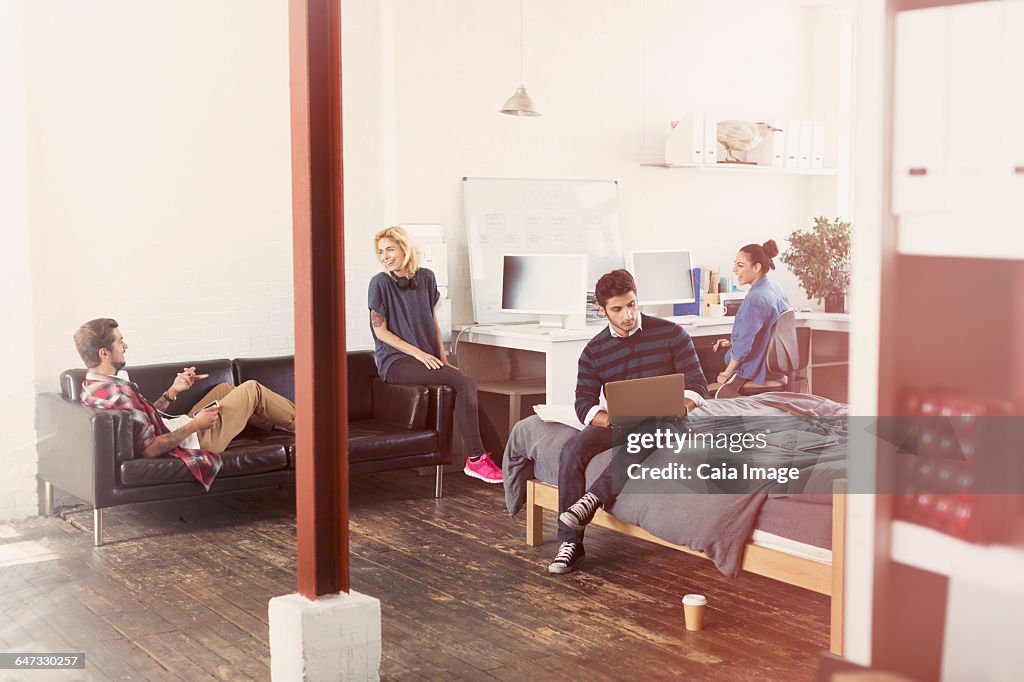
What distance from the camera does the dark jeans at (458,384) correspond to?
5.53 meters

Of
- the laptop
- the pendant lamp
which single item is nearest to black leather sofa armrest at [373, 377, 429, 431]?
the laptop

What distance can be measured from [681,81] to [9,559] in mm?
4747

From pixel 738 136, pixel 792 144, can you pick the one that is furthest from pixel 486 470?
pixel 792 144

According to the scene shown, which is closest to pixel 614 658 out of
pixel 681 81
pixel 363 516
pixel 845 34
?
pixel 363 516

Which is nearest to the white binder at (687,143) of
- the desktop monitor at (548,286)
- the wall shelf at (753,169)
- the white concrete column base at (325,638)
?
the wall shelf at (753,169)

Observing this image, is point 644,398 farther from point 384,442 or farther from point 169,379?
point 169,379

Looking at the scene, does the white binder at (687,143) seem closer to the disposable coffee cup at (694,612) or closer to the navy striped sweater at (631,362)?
A: the navy striped sweater at (631,362)

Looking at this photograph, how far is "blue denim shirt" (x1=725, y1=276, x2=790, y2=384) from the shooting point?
5.52 meters

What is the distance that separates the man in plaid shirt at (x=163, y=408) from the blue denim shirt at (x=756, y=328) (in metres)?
2.34

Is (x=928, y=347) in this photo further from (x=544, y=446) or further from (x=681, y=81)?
(x=681, y=81)

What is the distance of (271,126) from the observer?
562cm

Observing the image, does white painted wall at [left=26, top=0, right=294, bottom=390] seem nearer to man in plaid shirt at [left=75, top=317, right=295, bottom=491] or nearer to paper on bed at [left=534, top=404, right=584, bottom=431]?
man in plaid shirt at [left=75, top=317, right=295, bottom=491]

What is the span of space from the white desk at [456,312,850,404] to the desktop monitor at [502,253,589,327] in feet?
0.40

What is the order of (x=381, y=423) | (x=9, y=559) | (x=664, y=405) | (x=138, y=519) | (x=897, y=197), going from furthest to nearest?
(x=381, y=423) < (x=138, y=519) < (x=9, y=559) < (x=664, y=405) < (x=897, y=197)
